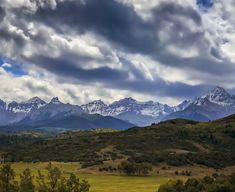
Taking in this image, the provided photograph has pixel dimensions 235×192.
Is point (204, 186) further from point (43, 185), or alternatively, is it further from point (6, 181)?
point (6, 181)

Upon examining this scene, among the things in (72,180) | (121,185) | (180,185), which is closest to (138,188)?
(121,185)

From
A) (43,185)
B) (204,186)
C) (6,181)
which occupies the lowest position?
(204,186)

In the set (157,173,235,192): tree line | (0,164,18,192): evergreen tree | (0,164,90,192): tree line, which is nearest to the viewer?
(0,164,90,192): tree line

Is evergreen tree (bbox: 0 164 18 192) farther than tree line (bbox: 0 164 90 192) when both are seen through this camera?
Yes

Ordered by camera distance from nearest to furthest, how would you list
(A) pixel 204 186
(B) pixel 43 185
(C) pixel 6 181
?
(B) pixel 43 185 < (C) pixel 6 181 < (A) pixel 204 186

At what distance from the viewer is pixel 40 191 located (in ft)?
306

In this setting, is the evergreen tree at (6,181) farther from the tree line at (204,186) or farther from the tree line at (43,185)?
the tree line at (204,186)

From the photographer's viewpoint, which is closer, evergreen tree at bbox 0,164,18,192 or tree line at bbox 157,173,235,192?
evergreen tree at bbox 0,164,18,192

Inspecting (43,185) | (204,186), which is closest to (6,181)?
(43,185)

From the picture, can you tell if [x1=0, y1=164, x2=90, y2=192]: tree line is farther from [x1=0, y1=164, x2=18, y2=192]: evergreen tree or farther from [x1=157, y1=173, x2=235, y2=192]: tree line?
[x1=157, y1=173, x2=235, y2=192]: tree line

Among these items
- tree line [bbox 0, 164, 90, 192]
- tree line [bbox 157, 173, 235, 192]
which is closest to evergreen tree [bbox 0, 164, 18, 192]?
tree line [bbox 0, 164, 90, 192]

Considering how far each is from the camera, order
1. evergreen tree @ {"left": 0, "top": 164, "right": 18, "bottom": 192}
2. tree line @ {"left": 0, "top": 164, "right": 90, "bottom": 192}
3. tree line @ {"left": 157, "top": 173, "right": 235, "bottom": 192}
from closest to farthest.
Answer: tree line @ {"left": 0, "top": 164, "right": 90, "bottom": 192} < evergreen tree @ {"left": 0, "top": 164, "right": 18, "bottom": 192} < tree line @ {"left": 157, "top": 173, "right": 235, "bottom": 192}

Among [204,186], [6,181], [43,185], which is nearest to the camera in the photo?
[43,185]

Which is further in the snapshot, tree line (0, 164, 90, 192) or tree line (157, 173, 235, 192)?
tree line (157, 173, 235, 192)
